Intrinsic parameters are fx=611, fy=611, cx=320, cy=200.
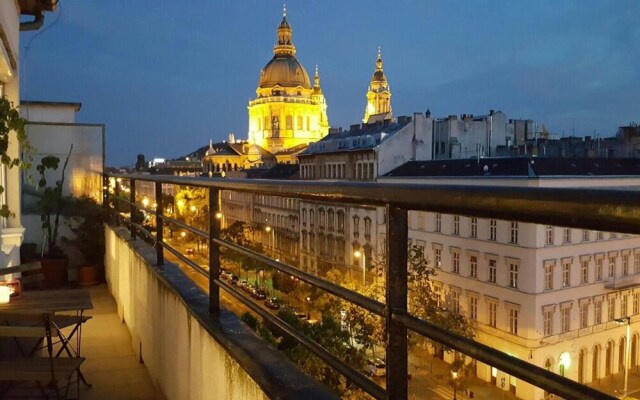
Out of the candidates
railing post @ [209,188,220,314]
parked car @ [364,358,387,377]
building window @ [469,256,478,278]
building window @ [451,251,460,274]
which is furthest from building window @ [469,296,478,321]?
parked car @ [364,358,387,377]

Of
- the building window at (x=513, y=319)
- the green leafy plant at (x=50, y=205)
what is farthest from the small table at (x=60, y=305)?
the building window at (x=513, y=319)

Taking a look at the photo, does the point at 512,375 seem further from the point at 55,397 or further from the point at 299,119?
the point at 299,119

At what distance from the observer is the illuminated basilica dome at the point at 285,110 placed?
115m

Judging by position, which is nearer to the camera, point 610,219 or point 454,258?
point 610,219

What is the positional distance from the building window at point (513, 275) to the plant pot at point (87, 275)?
7.80 m

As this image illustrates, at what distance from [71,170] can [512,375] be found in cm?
1073

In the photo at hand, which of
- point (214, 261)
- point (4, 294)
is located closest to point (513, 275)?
point (4, 294)

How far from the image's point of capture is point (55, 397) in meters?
4.39

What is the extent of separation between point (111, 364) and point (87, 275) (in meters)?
4.08

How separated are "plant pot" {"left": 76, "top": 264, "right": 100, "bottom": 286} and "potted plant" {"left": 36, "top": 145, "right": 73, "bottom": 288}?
0.34m

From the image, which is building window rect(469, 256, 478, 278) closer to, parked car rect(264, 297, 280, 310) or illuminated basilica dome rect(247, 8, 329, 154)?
parked car rect(264, 297, 280, 310)

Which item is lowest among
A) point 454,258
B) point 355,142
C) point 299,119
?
point 454,258

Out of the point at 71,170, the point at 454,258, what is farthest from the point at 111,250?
the point at 454,258

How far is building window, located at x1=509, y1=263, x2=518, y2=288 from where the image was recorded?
12377 millimetres
